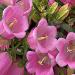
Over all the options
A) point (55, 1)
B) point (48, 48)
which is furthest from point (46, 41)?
point (55, 1)

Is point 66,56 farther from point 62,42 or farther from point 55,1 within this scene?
point 55,1

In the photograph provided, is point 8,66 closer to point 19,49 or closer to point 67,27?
point 19,49

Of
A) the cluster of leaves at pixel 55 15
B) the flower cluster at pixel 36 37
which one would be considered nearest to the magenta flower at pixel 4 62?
the flower cluster at pixel 36 37

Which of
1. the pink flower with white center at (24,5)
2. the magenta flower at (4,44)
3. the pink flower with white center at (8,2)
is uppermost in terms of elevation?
the pink flower with white center at (8,2)

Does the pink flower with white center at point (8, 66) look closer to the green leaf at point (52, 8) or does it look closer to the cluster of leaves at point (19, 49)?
the cluster of leaves at point (19, 49)

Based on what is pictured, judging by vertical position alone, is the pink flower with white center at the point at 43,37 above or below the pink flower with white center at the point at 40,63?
above

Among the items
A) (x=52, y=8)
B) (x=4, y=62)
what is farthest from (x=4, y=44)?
(x=52, y=8)

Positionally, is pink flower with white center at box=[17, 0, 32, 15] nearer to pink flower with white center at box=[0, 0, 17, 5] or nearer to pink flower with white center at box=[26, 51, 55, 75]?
pink flower with white center at box=[0, 0, 17, 5]

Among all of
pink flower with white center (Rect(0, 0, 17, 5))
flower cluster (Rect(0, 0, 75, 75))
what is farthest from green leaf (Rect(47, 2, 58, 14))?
pink flower with white center (Rect(0, 0, 17, 5))
